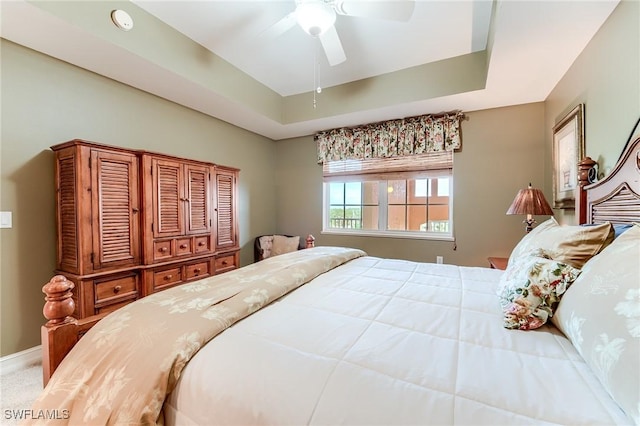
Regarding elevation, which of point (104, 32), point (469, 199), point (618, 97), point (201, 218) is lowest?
point (201, 218)

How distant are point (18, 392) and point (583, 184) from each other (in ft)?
12.8

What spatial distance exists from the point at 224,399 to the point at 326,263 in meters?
1.16

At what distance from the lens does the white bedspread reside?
61 centimetres

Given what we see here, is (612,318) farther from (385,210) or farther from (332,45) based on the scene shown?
(385,210)

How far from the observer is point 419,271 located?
72.6 inches

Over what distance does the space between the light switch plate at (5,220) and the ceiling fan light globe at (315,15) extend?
8.06 feet

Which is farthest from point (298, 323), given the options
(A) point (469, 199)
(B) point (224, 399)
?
(A) point (469, 199)

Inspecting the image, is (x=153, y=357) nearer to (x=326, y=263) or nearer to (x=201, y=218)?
(x=326, y=263)

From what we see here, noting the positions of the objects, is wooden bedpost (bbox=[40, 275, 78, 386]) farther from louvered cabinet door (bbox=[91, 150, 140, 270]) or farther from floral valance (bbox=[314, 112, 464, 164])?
floral valance (bbox=[314, 112, 464, 164])

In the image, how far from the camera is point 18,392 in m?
1.67

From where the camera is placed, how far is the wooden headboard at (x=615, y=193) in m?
1.29

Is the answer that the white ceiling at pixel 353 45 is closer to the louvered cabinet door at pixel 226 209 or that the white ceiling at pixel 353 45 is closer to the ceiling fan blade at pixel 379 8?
the ceiling fan blade at pixel 379 8

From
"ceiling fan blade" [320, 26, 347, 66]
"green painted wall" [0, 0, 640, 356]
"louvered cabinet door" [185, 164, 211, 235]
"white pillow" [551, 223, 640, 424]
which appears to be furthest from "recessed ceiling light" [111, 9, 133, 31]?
"white pillow" [551, 223, 640, 424]

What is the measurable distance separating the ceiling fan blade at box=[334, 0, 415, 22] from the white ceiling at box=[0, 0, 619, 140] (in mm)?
467
